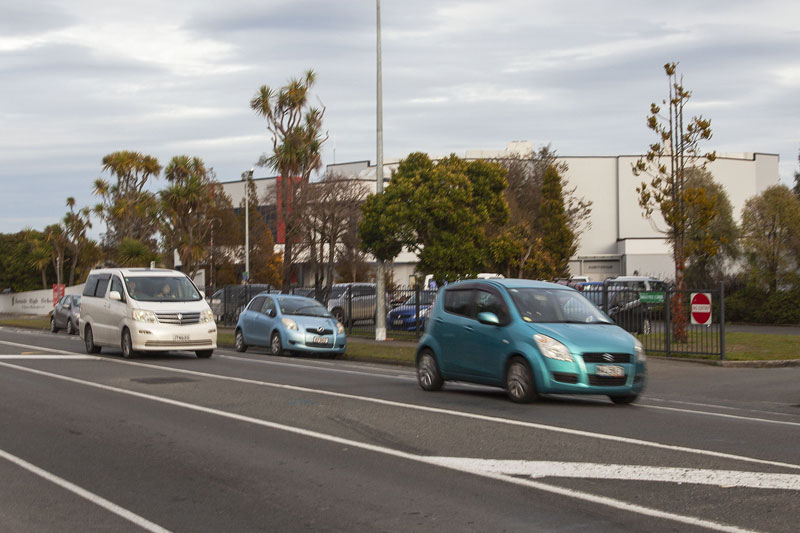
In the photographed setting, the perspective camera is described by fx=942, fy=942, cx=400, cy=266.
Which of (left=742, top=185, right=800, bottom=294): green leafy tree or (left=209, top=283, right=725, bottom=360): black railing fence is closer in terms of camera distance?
(left=209, top=283, right=725, bottom=360): black railing fence

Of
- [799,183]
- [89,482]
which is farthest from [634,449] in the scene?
[799,183]

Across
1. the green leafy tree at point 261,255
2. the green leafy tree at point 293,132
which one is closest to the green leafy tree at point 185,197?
the green leafy tree at point 293,132

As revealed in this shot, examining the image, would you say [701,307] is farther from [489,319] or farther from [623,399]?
[489,319]

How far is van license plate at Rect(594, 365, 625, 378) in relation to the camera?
39.6 feet

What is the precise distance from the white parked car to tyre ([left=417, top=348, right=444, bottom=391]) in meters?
8.00

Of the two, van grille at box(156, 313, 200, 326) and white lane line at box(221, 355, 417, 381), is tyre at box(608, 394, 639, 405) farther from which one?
van grille at box(156, 313, 200, 326)

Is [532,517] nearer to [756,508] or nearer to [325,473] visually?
[756,508]

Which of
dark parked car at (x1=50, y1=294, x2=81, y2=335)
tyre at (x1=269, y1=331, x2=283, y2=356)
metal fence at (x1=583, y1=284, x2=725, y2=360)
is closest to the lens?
metal fence at (x1=583, y1=284, x2=725, y2=360)

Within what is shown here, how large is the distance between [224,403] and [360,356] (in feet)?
36.5

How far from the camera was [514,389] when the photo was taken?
41.1 feet

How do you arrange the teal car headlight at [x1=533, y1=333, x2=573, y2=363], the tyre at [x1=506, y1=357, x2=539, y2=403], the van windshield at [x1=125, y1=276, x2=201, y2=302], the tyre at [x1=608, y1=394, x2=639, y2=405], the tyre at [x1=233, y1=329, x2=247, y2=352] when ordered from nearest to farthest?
the teal car headlight at [x1=533, y1=333, x2=573, y2=363] → the tyre at [x1=506, y1=357, x2=539, y2=403] → the tyre at [x1=608, y1=394, x2=639, y2=405] → the van windshield at [x1=125, y1=276, x2=201, y2=302] → the tyre at [x1=233, y1=329, x2=247, y2=352]

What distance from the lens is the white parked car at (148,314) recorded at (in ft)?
67.9

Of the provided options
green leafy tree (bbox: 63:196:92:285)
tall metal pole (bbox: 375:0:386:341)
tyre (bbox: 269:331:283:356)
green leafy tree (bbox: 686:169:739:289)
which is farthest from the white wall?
tyre (bbox: 269:331:283:356)

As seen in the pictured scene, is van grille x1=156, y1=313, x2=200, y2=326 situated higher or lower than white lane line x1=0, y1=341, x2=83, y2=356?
higher
